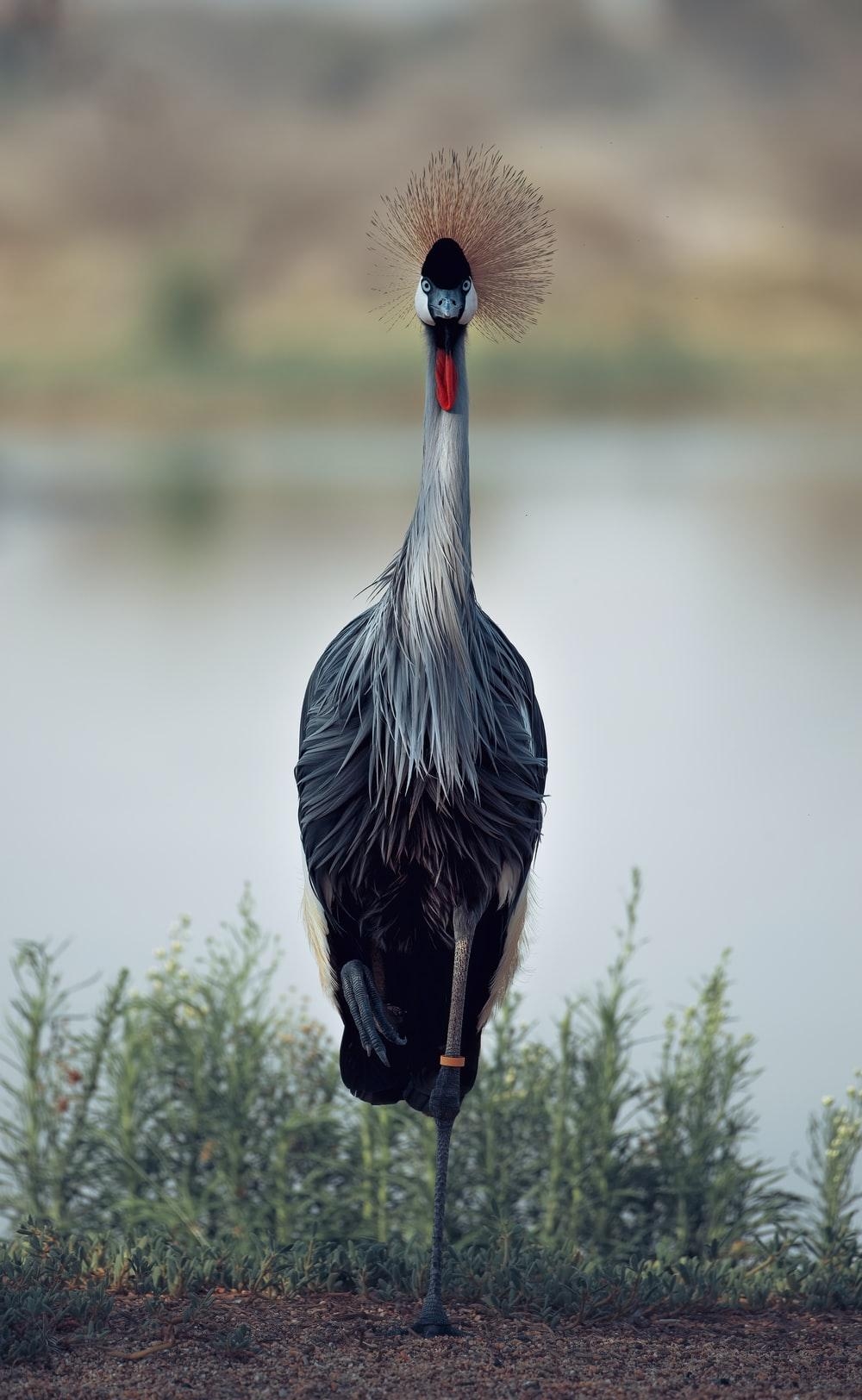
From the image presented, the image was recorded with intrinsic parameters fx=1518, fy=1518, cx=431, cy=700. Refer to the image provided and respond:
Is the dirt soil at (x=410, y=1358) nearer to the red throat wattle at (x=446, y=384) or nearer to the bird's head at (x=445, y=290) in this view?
the red throat wattle at (x=446, y=384)

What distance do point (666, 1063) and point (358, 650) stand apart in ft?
8.96

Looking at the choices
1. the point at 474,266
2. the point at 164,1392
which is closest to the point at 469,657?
the point at 474,266

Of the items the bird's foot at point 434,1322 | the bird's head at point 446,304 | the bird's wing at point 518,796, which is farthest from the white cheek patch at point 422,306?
the bird's foot at point 434,1322

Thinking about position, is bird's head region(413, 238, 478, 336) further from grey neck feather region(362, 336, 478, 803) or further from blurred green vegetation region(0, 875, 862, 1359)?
blurred green vegetation region(0, 875, 862, 1359)

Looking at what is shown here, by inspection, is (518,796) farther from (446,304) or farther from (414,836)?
(446,304)

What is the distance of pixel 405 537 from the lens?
4.26 meters

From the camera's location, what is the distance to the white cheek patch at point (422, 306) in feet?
13.6

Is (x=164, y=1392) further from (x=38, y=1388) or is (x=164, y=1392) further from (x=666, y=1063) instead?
(x=666, y=1063)

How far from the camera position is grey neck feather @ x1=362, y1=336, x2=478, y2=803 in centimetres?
411

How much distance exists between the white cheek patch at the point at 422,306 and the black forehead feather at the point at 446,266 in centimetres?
4

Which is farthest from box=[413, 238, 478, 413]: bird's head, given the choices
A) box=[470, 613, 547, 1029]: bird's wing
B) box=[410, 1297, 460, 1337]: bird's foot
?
box=[410, 1297, 460, 1337]: bird's foot

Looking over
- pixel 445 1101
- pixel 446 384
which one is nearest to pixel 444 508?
pixel 446 384

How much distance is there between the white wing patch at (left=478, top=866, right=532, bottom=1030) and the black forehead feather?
66.8 inches

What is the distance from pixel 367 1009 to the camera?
171 inches
